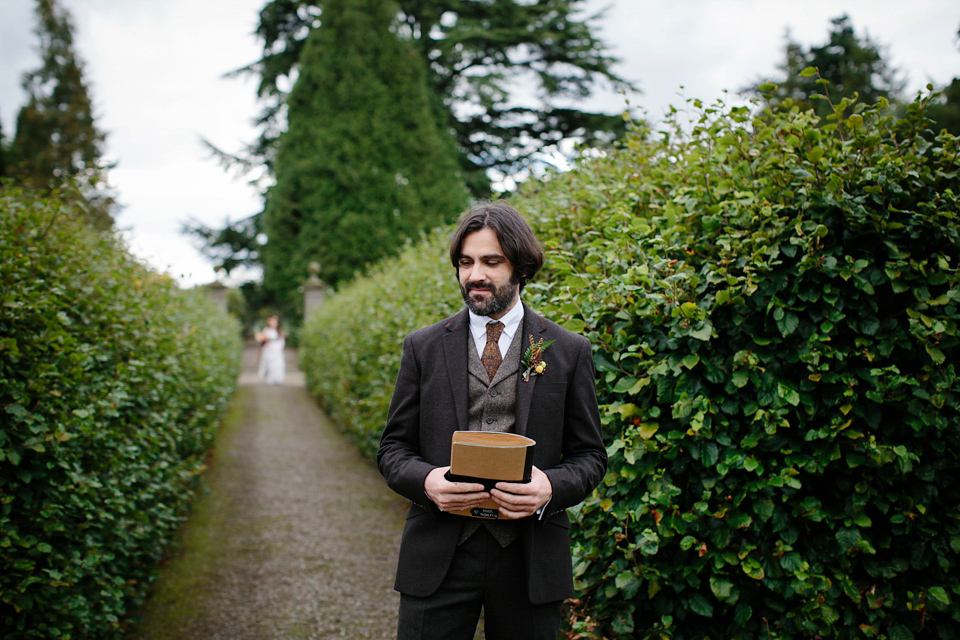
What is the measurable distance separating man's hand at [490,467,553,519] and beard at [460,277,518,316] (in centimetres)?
51

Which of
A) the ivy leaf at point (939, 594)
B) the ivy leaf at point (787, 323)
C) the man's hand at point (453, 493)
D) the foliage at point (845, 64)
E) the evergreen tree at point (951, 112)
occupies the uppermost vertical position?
the foliage at point (845, 64)

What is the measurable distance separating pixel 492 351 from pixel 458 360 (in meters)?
0.11

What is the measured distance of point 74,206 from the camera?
12.8 ft

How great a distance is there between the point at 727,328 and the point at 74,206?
12.8 feet

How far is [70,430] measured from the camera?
279 cm

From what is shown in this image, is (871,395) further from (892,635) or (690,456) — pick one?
(892,635)

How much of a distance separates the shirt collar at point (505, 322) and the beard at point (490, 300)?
5 cm

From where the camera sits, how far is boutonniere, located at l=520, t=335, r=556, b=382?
1.85 metres

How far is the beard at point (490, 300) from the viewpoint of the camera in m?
1.87

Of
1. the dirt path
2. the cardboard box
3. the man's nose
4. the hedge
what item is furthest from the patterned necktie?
the dirt path

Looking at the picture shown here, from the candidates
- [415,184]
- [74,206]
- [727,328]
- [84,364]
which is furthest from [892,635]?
[415,184]

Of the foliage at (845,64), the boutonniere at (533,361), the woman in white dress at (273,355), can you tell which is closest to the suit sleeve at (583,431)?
the boutonniere at (533,361)

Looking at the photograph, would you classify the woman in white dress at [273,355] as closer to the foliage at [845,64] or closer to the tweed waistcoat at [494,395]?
the tweed waistcoat at [494,395]

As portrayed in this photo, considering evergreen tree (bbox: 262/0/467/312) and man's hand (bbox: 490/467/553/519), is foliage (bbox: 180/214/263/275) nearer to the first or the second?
evergreen tree (bbox: 262/0/467/312)
